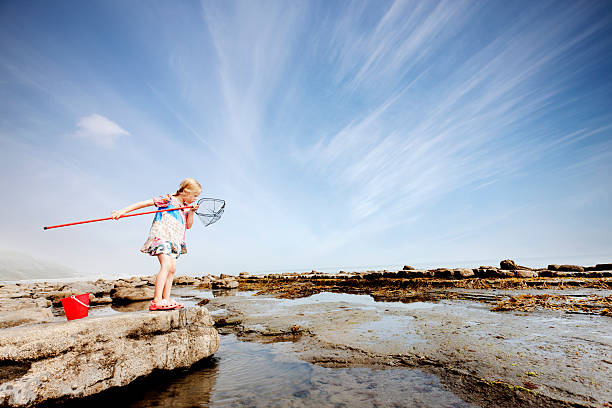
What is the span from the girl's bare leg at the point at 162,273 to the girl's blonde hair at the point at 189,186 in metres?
1.26

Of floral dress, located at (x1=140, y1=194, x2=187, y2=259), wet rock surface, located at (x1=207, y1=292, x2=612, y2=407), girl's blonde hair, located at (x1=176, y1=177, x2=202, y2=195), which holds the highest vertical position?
girl's blonde hair, located at (x1=176, y1=177, x2=202, y2=195)

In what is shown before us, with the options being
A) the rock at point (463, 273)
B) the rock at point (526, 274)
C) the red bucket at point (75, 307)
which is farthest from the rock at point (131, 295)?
the rock at point (526, 274)

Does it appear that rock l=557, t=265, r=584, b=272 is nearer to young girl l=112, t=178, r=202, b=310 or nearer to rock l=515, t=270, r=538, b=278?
rock l=515, t=270, r=538, b=278

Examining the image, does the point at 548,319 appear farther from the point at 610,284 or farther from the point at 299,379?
the point at 610,284

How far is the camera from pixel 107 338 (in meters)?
3.18

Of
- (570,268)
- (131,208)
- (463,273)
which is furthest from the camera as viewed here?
(570,268)

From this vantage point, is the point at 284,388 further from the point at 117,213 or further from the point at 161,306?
the point at 117,213

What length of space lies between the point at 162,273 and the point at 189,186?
1.62m

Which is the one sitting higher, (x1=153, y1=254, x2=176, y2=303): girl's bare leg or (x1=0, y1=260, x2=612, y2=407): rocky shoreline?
(x1=153, y1=254, x2=176, y2=303): girl's bare leg

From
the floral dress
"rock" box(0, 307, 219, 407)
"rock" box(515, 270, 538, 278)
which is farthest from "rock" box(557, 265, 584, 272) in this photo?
the floral dress

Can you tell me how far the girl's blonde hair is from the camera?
190 inches

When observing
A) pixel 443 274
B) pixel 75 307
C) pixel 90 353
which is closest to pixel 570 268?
pixel 443 274

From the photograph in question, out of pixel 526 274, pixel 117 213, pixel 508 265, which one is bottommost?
pixel 526 274

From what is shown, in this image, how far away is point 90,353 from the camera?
304cm
